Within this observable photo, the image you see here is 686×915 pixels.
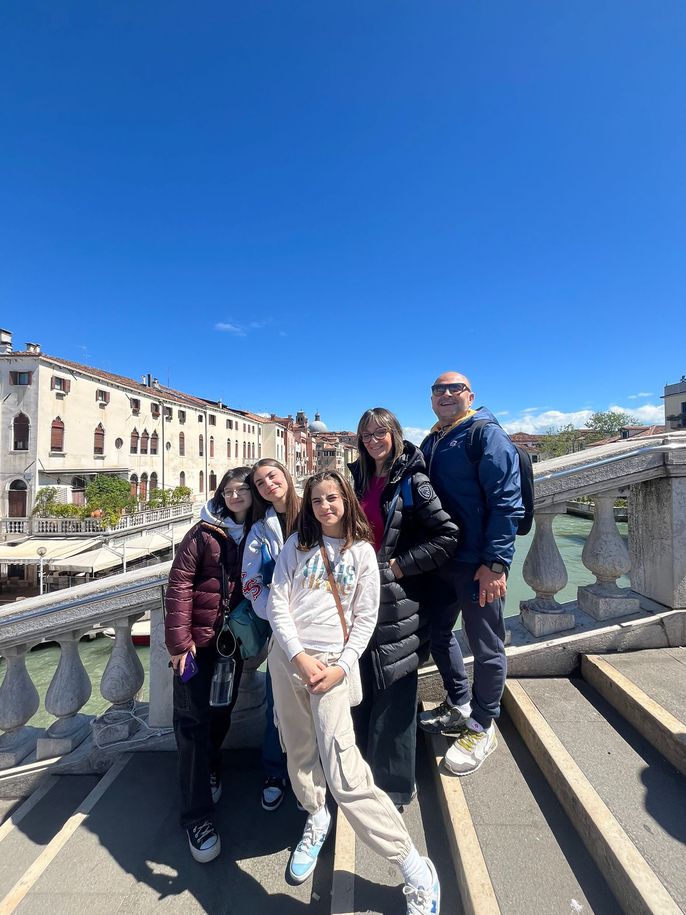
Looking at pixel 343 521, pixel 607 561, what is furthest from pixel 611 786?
pixel 343 521

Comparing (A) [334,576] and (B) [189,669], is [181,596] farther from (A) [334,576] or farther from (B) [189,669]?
(A) [334,576]

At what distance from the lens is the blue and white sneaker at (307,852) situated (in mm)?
1516

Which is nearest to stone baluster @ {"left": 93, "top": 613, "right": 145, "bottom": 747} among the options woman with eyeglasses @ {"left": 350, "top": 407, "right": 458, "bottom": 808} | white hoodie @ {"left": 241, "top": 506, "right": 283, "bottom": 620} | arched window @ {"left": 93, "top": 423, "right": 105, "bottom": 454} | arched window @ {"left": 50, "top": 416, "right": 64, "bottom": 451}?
white hoodie @ {"left": 241, "top": 506, "right": 283, "bottom": 620}

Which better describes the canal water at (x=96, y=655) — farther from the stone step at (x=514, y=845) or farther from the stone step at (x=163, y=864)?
the stone step at (x=514, y=845)

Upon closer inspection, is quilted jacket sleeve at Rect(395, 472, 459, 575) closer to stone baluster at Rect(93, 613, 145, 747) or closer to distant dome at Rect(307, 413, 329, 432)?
stone baluster at Rect(93, 613, 145, 747)

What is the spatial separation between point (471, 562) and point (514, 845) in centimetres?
104

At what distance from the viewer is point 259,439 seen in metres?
48.1

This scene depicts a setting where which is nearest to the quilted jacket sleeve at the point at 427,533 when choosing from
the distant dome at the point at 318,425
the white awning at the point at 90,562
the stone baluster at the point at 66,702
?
the stone baluster at the point at 66,702

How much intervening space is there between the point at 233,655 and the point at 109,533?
20504 mm

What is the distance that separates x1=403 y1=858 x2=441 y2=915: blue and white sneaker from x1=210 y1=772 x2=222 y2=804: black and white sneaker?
1.09 metres

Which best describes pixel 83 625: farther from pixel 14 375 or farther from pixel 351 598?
pixel 14 375

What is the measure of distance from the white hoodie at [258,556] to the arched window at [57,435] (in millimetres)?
24533

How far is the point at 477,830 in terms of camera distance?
5.01ft

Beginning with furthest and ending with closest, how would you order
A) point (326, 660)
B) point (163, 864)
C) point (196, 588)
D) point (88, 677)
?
point (88, 677) → point (196, 588) → point (163, 864) → point (326, 660)
